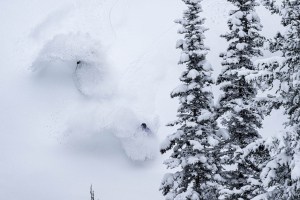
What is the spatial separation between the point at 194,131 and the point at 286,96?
6.76m

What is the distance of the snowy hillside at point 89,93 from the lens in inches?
1230

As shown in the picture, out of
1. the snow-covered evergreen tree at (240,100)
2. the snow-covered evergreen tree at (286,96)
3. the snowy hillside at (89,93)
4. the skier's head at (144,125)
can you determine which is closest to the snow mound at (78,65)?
the snowy hillside at (89,93)

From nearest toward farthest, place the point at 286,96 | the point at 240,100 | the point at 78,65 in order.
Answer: the point at 286,96
the point at 240,100
the point at 78,65

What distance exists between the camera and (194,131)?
1859 centimetres

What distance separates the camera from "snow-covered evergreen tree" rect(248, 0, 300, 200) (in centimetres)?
1134

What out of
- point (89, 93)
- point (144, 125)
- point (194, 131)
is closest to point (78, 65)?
point (89, 93)

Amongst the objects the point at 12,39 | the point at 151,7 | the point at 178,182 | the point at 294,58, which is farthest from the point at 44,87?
the point at 294,58

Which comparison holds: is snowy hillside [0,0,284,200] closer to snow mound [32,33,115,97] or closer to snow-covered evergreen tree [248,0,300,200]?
snow mound [32,33,115,97]

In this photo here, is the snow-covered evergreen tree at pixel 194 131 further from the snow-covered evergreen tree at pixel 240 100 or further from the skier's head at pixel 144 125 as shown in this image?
the skier's head at pixel 144 125

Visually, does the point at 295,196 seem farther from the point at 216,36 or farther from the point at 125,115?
the point at 216,36

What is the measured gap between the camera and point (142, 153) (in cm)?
3222

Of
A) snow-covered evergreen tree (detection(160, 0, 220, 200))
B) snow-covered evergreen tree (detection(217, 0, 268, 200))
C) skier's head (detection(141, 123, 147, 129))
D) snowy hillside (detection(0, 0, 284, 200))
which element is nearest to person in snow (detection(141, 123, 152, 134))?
skier's head (detection(141, 123, 147, 129))

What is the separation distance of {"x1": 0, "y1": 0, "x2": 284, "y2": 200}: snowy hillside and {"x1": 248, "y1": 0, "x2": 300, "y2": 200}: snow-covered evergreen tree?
19477mm

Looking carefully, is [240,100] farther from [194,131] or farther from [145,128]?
[145,128]
